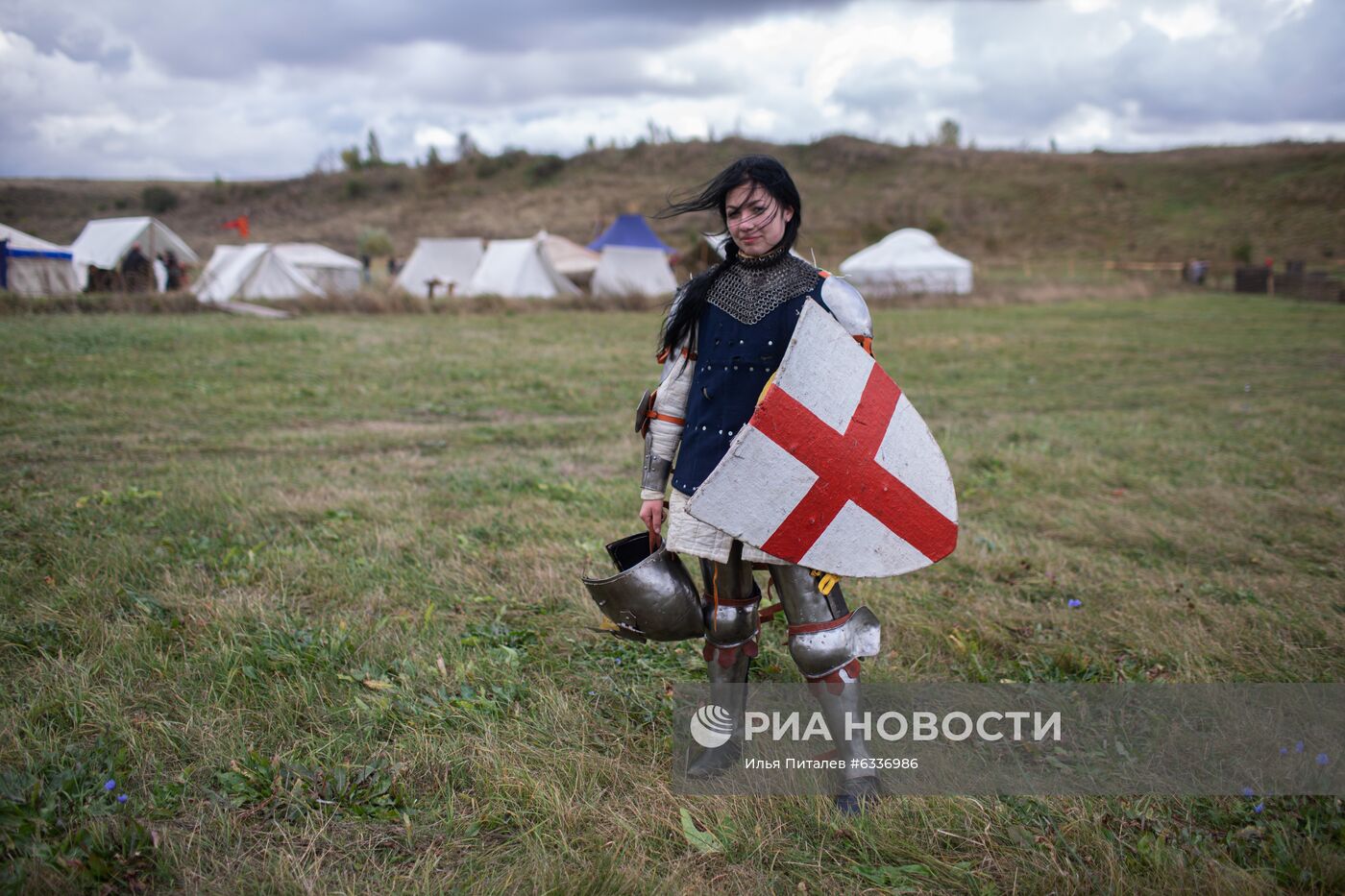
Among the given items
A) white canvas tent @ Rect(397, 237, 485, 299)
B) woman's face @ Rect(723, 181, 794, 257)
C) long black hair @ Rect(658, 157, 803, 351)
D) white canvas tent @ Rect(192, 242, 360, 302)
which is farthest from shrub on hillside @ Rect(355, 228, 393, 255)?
woman's face @ Rect(723, 181, 794, 257)

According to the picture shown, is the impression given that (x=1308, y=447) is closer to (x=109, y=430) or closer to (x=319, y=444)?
(x=319, y=444)

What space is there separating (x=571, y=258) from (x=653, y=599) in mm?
26306

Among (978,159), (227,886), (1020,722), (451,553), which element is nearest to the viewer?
(227,886)

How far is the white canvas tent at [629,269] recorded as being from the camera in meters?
23.8

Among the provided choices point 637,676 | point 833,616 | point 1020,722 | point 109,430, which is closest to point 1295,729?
point 1020,722

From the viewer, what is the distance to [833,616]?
8.32ft

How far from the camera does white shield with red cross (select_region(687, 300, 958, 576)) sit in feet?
7.38

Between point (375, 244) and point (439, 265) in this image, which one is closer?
point (439, 265)

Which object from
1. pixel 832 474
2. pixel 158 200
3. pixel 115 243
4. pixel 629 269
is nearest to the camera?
pixel 832 474

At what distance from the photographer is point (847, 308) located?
246cm

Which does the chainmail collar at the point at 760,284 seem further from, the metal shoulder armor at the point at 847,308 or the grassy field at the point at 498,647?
the grassy field at the point at 498,647

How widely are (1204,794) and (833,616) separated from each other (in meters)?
1.21

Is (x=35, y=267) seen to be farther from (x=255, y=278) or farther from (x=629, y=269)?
(x=629, y=269)

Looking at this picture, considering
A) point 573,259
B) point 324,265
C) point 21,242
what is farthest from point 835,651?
point 324,265
